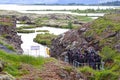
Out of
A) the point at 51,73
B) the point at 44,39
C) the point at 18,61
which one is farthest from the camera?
the point at 44,39

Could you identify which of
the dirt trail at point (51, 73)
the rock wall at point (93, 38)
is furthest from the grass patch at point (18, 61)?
the rock wall at point (93, 38)

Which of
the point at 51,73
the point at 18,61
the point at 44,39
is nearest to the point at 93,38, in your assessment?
the point at 18,61

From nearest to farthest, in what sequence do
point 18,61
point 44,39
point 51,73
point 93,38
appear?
point 51,73
point 18,61
point 93,38
point 44,39

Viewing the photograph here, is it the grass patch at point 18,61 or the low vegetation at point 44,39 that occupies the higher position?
the grass patch at point 18,61

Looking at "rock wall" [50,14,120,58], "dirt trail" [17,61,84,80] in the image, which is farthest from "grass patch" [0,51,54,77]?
"rock wall" [50,14,120,58]

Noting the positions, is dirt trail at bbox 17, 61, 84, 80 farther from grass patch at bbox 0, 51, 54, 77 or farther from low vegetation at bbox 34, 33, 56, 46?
low vegetation at bbox 34, 33, 56, 46

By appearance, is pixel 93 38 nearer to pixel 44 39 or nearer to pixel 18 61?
pixel 18 61

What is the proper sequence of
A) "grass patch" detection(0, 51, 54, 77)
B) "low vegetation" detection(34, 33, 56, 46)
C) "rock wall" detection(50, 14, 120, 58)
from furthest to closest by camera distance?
"low vegetation" detection(34, 33, 56, 46)
"rock wall" detection(50, 14, 120, 58)
"grass patch" detection(0, 51, 54, 77)

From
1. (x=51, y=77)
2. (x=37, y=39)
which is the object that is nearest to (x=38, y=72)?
(x=51, y=77)

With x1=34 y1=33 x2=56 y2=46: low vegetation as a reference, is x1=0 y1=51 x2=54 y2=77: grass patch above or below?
above

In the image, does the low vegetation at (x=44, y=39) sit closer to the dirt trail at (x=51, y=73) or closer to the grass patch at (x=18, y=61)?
the grass patch at (x=18, y=61)

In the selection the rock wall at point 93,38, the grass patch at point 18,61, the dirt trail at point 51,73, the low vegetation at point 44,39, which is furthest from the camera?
the low vegetation at point 44,39

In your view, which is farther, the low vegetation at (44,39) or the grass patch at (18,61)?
the low vegetation at (44,39)

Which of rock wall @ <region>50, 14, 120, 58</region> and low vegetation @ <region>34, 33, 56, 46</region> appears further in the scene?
low vegetation @ <region>34, 33, 56, 46</region>
